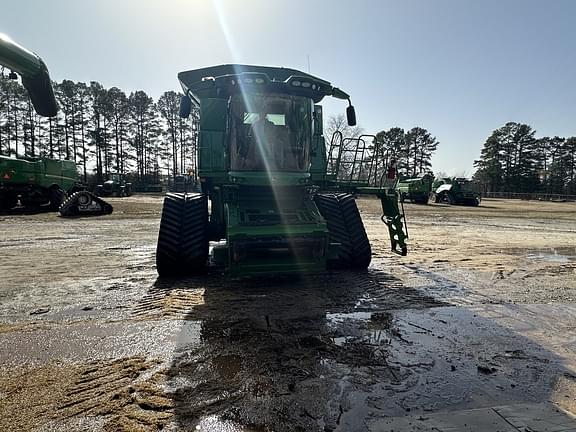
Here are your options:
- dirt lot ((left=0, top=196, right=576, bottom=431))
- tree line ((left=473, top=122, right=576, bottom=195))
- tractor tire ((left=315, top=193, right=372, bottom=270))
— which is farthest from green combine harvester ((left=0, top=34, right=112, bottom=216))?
tree line ((left=473, top=122, right=576, bottom=195))

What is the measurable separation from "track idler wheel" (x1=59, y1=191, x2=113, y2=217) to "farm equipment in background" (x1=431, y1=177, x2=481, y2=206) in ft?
102

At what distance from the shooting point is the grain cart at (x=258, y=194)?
5.61 m

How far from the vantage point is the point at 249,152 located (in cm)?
627

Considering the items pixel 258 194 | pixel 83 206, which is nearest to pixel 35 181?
pixel 83 206

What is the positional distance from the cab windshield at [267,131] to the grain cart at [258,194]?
16mm

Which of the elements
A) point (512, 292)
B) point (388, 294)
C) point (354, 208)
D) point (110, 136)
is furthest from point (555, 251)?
point (110, 136)

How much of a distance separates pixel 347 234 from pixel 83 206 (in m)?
16.4

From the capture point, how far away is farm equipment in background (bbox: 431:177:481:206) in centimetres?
3681

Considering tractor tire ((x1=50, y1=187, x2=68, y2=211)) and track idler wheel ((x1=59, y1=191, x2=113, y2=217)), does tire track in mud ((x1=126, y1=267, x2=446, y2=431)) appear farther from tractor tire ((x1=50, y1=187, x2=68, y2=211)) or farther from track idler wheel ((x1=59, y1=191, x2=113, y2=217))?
tractor tire ((x1=50, y1=187, x2=68, y2=211))

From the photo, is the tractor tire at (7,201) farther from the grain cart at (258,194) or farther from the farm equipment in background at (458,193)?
the farm equipment in background at (458,193)

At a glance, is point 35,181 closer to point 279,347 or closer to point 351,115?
point 351,115

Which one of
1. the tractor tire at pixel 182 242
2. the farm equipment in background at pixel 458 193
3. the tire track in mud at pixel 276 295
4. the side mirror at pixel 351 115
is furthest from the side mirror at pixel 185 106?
the farm equipment in background at pixel 458 193

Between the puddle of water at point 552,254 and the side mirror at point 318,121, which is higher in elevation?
the side mirror at point 318,121

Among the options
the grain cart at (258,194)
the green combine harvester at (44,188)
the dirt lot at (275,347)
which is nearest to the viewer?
the dirt lot at (275,347)
